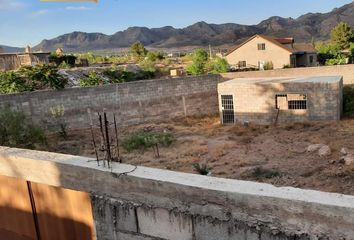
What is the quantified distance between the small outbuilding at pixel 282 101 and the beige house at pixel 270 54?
68.5 ft

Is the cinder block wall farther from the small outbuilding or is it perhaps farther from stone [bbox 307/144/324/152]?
stone [bbox 307/144/324/152]

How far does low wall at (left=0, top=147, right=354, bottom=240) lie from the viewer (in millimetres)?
2408

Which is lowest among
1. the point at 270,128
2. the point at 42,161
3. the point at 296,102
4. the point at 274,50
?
the point at 270,128

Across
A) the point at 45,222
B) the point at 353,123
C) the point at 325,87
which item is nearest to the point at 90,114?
the point at 325,87

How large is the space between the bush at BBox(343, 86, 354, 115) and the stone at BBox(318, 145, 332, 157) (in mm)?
6718

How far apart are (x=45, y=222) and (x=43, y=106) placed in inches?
536

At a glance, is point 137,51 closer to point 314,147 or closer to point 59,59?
point 59,59

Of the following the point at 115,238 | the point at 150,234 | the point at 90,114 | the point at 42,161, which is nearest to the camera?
the point at 150,234

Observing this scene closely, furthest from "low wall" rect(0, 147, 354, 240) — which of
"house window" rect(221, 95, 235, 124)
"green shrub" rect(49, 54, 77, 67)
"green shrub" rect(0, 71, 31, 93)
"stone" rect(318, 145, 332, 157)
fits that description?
"green shrub" rect(49, 54, 77, 67)

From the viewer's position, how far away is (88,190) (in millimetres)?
3469

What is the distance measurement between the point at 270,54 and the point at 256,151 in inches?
1158

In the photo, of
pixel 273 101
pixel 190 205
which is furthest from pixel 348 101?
pixel 190 205

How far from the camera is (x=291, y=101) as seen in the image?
1661 cm

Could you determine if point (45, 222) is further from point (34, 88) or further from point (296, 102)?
point (34, 88)
